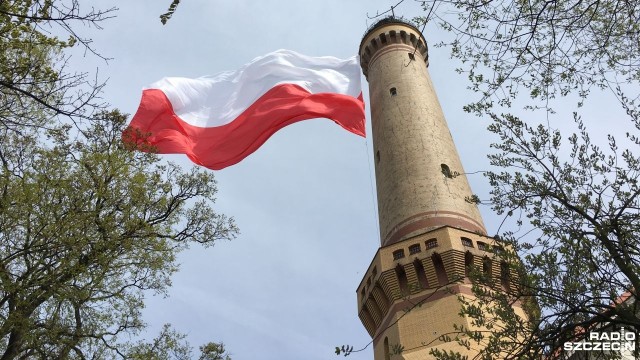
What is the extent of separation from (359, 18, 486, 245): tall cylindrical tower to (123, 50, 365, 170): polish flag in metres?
2.62

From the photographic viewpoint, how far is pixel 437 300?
15.4 metres

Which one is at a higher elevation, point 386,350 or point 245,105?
point 245,105

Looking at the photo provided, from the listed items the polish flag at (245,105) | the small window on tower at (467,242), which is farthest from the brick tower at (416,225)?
the polish flag at (245,105)

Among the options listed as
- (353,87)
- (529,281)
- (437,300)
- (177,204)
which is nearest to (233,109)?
(353,87)

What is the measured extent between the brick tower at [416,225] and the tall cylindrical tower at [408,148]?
0.03 meters

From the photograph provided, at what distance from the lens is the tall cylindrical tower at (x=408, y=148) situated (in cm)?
1802

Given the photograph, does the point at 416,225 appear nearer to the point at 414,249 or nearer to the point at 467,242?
the point at 414,249

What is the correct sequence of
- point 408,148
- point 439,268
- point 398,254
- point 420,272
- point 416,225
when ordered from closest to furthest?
1. point 439,268
2. point 420,272
3. point 398,254
4. point 416,225
5. point 408,148

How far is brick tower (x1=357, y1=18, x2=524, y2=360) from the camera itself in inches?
596

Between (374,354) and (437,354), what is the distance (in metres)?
10.5

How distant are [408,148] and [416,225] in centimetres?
365

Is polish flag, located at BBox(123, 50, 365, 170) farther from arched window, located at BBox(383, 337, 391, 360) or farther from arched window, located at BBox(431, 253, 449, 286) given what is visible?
arched window, located at BBox(383, 337, 391, 360)

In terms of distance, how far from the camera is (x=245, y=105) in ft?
60.4

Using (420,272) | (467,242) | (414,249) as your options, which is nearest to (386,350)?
(420,272)
